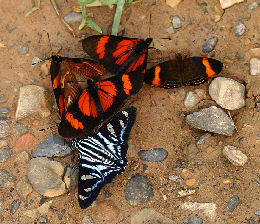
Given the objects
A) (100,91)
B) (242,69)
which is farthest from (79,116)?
(242,69)

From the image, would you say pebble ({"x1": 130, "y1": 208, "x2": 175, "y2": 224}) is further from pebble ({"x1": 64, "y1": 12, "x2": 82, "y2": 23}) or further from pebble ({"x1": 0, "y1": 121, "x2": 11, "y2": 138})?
pebble ({"x1": 64, "y1": 12, "x2": 82, "y2": 23})

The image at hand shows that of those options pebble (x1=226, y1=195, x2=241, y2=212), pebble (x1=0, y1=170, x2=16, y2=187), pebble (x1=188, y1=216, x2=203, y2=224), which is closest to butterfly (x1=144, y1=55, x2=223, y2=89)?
pebble (x1=226, y1=195, x2=241, y2=212)

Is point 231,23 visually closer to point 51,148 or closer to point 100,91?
point 100,91

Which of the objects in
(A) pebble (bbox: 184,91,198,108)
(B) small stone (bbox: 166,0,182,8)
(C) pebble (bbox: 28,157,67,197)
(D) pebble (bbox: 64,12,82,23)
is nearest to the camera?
(C) pebble (bbox: 28,157,67,197)

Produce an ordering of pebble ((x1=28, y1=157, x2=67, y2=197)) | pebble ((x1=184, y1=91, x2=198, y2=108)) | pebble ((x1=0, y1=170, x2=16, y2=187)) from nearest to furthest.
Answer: pebble ((x1=28, y1=157, x2=67, y2=197)), pebble ((x1=0, y1=170, x2=16, y2=187)), pebble ((x1=184, y1=91, x2=198, y2=108))

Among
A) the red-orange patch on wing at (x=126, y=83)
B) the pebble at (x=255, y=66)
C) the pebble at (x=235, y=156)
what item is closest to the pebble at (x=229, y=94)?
the pebble at (x=255, y=66)
